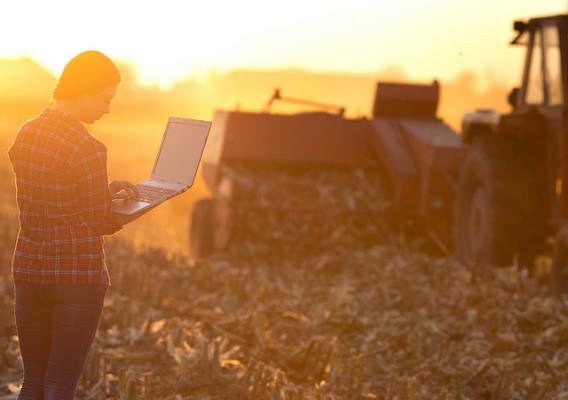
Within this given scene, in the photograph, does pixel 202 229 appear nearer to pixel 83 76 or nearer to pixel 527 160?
pixel 527 160

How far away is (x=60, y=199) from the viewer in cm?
315

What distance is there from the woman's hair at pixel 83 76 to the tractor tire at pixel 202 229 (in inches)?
293

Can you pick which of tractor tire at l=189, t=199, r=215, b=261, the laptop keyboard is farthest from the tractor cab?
the laptop keyboard

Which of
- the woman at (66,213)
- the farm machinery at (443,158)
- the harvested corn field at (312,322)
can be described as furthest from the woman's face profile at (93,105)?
the farm machinery at (443,158)

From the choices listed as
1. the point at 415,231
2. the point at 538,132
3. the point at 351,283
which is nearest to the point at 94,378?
the point at 351,283

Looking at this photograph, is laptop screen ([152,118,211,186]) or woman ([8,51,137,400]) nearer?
woman ([8,51,137,400])

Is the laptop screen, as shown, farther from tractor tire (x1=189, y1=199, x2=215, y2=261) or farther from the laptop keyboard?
tractor tire (x1=189, y1=199, x2=215, y2=261)

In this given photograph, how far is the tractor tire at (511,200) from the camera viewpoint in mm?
8195

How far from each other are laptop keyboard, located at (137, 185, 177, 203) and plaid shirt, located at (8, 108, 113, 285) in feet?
0.69

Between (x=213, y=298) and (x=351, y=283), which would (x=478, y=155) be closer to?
(x=351, y=283)

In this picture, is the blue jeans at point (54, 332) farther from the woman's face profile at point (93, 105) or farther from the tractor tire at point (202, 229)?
the tractor tire at point (202, 229)

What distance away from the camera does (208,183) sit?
11273mm

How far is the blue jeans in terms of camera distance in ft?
10.5

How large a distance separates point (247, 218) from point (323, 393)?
16.8ft
